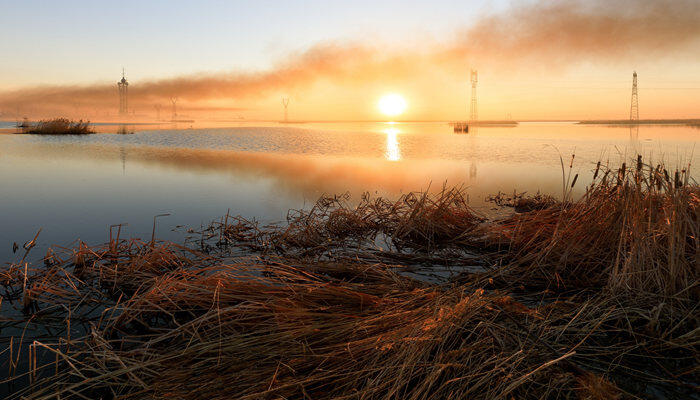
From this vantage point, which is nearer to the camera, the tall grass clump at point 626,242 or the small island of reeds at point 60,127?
the tall grass clump at point 626,242

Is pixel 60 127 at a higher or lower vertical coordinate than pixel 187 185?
higher

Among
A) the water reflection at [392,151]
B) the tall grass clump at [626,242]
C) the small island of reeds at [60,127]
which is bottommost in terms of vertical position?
the tall grass clump at [626,242]

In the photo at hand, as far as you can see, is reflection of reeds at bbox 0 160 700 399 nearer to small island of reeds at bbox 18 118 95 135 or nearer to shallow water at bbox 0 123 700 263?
shallow water at bbox 0 123 700 263

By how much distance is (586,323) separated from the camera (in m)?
3.46

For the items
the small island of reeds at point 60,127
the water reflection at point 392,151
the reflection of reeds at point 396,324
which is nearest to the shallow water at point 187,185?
the reflection of reeds at point 396,324

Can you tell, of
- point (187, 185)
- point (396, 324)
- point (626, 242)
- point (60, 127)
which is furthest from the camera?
point (60, 127)

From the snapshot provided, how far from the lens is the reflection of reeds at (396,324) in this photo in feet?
8.49

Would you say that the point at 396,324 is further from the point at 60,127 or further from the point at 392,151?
the point at 60,127

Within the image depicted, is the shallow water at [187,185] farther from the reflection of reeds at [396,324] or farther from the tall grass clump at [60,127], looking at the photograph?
the tall grass clump at [60,127]

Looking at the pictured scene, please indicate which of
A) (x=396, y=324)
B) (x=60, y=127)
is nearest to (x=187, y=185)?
(x=396, y=324)

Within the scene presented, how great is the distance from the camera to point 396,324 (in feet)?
10.6

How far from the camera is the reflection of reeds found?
2588mm

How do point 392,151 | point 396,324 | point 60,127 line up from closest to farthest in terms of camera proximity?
point 396,324, point 392,151, point 60,127

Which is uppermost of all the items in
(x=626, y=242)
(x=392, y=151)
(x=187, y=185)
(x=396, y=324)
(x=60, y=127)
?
(x=60, y=127)
